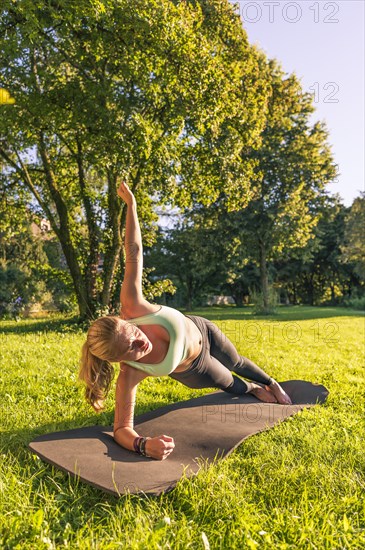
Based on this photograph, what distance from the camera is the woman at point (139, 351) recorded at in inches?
115

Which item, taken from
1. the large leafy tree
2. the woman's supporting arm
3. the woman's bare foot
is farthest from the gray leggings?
the large leafy tree

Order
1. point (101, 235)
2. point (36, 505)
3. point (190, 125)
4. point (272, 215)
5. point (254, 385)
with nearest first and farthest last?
point (36, 505)
point (254, 385)
point (190, 125)
point (101, 235)
point (272, 215)

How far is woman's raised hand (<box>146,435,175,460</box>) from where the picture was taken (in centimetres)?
299

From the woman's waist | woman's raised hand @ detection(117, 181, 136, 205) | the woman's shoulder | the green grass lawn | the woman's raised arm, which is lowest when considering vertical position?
the green grass lawn

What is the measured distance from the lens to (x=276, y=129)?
22.0 meters

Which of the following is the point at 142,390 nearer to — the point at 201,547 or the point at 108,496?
the point at 108,496

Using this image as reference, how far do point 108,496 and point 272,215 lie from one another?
67.6 ft

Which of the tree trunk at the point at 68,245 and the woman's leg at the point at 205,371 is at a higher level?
the tree trunk at the point at 68,245

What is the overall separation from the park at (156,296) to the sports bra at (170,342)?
0.02 m

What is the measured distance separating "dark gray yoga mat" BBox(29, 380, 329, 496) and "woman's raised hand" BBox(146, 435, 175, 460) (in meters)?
0.04

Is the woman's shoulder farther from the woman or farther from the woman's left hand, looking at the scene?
the woman's left hand

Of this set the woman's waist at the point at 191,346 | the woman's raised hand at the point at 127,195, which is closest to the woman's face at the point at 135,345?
the woman's waist at the point at 191,346

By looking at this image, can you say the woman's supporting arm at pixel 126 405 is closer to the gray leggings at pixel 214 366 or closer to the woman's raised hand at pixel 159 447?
the woman's raised hand at pixel 159 447

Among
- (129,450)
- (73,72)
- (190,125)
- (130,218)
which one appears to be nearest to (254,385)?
(129,450)
